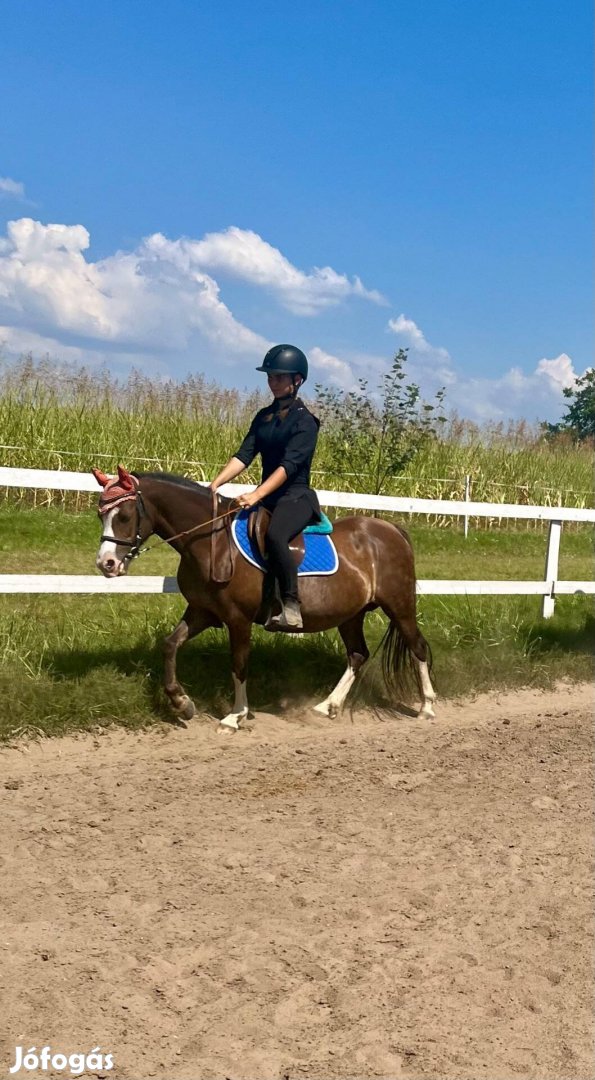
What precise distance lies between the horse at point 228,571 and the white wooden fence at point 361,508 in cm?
52

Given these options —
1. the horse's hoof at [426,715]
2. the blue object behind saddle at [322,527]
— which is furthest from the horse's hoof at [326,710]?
the blue object behind saddle at [322,527]

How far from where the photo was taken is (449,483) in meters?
20.7

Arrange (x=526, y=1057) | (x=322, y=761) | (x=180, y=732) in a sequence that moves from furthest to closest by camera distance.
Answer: (x=180, y=732), (x=322, y=761), (x=526, y=1057)

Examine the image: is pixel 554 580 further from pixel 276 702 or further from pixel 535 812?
pixel 535 812

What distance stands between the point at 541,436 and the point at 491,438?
12.0 ft

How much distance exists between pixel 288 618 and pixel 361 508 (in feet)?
9.53

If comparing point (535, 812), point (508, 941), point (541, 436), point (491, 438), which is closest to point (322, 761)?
point (535, 812)

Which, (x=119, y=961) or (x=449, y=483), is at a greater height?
(x=449, y=483)

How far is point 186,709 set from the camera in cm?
666

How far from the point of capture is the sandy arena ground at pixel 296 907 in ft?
10.2

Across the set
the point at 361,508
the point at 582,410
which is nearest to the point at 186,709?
the point at 361,508

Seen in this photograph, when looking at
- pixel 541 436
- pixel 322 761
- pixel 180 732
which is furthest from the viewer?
pixel 541 436

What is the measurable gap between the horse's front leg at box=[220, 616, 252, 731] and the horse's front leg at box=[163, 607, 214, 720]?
0.24m

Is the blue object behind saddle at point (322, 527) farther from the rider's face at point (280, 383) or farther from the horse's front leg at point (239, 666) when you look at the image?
the rider's face at point (280, 383)
